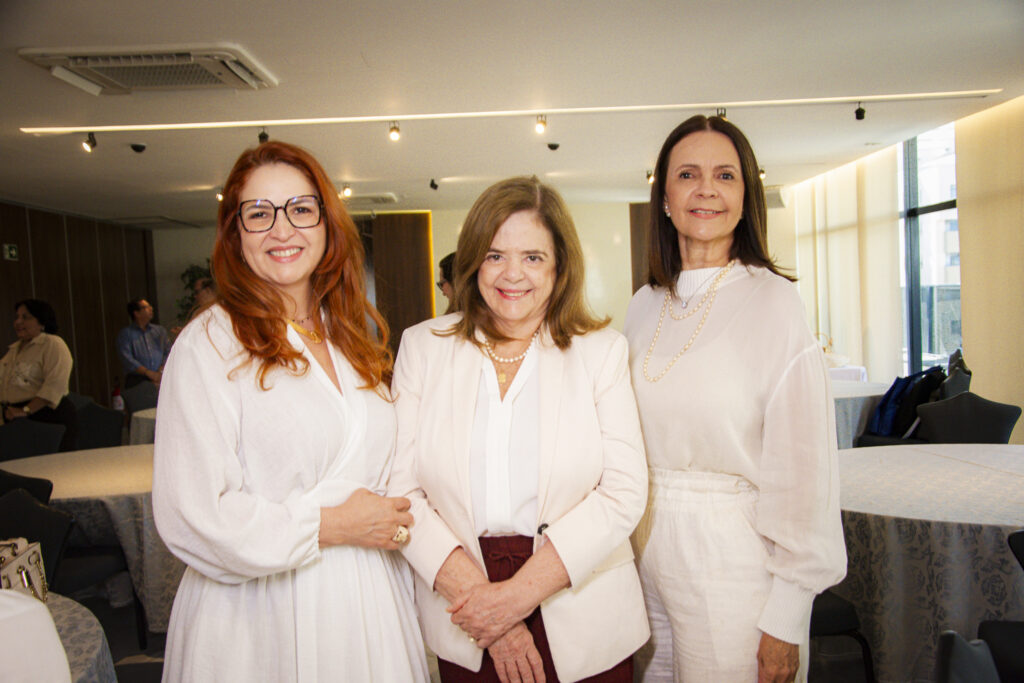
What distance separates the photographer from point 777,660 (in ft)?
5.32

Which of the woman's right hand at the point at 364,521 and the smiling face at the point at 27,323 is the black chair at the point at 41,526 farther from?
the smiling face at the point at 27,323

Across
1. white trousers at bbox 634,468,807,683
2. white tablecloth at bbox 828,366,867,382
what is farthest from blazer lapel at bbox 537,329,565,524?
white tablecloth at bbox 828,366,867,382

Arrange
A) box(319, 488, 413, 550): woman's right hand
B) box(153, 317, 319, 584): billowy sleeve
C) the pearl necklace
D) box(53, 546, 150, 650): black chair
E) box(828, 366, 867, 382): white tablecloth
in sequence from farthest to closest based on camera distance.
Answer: box(828, 366, 867, 382): white tablecloth → box(53, 546, 150, 650): black chair → the pearl necklace → box(319, 488, 413, 550): woman's right hand → box(153, 317, 319, 584): billowy sleeve

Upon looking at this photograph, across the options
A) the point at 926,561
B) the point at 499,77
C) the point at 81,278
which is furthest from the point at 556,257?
the point at 81,278

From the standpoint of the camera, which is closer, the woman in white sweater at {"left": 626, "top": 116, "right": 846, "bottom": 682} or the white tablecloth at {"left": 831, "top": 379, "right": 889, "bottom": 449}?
the woman in white sweater at {"left": 626, "top": 116, "right": 846, "bottom": 682}

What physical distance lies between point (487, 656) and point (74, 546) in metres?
2.80

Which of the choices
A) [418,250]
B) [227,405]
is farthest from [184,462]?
[418,250]

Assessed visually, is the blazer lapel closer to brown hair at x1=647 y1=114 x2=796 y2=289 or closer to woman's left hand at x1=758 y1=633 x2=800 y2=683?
brown hair at x1=647 y1=114 x2=796 y2=289

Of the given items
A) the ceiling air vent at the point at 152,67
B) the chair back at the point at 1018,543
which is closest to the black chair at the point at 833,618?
the chair back at the point at 1018,543

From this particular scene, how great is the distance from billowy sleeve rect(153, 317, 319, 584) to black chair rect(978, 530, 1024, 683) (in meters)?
1.99

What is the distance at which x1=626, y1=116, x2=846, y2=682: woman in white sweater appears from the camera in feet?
5.34

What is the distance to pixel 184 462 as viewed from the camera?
4.75 ft

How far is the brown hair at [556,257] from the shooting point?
1743 mm

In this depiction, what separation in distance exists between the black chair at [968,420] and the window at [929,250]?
429 cm
